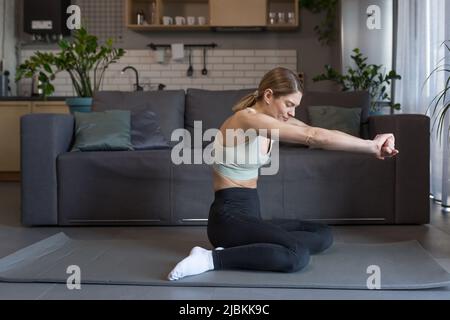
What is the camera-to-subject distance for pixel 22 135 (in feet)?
11.4

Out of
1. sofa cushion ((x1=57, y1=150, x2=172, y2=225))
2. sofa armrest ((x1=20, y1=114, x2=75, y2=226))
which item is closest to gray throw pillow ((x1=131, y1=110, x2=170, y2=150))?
sofa cushion ((x1=57, y1=150, x2=172, y2=225))

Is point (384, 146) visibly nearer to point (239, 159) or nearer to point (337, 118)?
point (239, 159)

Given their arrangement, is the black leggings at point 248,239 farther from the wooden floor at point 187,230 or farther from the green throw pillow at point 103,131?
the green throw pillow at point 103,131

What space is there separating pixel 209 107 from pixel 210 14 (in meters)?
2.08

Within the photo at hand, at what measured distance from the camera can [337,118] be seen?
3986 mm

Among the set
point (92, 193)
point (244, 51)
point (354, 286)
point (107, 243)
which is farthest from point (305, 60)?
point (354, 286)

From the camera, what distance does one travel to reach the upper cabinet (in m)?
5.95

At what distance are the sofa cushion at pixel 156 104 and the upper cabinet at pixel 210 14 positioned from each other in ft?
6.47

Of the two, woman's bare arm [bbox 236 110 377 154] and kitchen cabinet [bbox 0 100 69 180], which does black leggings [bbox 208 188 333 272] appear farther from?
kitchen cabinet [bbox 0 100 69 180]

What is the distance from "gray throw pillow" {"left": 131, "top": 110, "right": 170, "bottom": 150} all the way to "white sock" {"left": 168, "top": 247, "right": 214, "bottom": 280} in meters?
1.73

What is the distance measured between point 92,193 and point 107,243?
2.19 ft

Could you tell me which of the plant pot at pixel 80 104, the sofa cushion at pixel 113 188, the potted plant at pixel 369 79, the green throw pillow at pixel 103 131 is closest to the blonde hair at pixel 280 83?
the sofa cushion at pixel 113 188

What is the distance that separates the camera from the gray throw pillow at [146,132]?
12.9ft

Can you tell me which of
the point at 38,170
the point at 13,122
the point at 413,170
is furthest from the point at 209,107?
the point at 13,122
